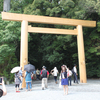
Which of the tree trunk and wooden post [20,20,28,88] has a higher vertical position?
the tree trunk

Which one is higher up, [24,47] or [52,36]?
[52,36]

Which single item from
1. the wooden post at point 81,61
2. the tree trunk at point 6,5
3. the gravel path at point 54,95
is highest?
the tree trunk at point 6,5

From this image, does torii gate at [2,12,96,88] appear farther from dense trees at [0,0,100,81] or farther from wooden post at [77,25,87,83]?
dense trees at [0,0,100,81]

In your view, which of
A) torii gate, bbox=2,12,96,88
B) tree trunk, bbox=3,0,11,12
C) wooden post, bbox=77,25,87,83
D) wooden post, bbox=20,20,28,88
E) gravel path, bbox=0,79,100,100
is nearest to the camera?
gravel path, bbox=0,79,100,100

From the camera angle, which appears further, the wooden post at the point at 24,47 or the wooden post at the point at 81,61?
the wooden post at the point at 81,61

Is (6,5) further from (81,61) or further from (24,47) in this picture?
(81,61)

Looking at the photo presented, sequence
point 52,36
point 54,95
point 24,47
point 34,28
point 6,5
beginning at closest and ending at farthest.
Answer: point 54,95, point 24,47, point 34,28, point 6,5, point 52,36

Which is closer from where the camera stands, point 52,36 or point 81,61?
point 81,61

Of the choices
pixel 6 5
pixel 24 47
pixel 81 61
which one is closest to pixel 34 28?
pixel 24 47

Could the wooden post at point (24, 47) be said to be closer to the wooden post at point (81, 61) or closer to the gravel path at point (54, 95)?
the gravel path at point (54, 95)

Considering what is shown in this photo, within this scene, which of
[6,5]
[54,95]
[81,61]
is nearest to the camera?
[54,95]

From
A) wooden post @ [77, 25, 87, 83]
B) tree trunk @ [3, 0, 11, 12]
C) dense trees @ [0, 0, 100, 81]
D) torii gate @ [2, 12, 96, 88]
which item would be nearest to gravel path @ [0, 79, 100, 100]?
torii gate @ [2, 12, 96, 88]

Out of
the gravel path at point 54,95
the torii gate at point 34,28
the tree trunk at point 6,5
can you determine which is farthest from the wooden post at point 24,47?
the tree trunk at point 6,5

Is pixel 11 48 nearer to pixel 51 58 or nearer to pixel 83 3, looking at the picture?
pixel 51 58
